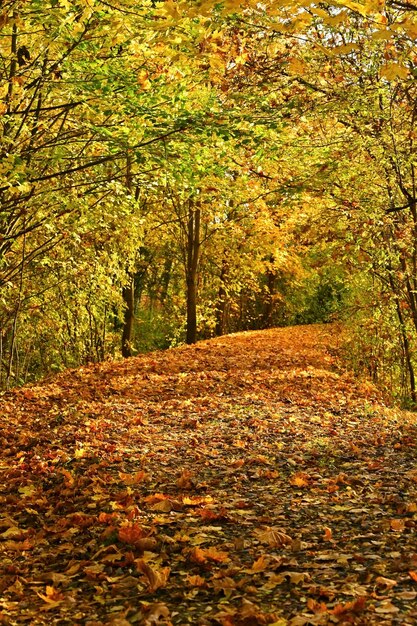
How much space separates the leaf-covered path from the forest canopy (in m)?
2.80

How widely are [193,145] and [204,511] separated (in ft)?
13.8

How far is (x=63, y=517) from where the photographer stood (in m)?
5.40

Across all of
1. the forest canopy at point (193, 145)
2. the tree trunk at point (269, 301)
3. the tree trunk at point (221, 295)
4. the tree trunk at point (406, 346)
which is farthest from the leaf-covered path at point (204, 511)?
the tree trunk at point (269, 301)

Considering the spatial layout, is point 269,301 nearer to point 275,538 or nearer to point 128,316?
point 128,316

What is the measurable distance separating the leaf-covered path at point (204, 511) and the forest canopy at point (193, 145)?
2.80m

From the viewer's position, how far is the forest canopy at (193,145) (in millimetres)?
6363

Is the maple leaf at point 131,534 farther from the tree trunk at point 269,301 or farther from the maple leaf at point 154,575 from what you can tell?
the tree trunk at point 269,301

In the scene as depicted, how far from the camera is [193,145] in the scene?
7.52 m

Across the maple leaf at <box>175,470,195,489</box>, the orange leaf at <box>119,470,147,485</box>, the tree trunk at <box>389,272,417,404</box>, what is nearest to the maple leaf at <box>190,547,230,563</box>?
the maple leaf at <box>175,470,195,489</box>

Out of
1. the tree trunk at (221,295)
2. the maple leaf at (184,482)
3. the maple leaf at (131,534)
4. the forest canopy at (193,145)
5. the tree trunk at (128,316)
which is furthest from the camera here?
the tree trunk at (221,295)

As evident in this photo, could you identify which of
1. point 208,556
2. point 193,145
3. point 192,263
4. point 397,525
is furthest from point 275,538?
point 192,263

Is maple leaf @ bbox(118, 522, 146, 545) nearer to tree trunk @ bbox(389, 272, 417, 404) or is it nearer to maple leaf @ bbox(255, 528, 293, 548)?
maple leaf @ bbox(255, 528, 293, 548)

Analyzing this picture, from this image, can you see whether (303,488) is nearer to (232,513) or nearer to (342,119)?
(232,513)

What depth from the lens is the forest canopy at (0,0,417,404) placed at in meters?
6.36
